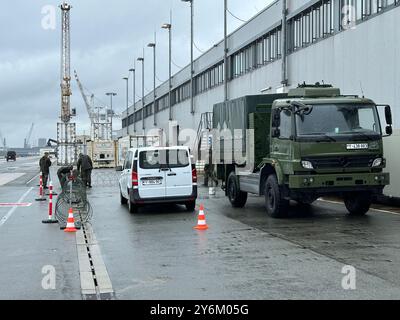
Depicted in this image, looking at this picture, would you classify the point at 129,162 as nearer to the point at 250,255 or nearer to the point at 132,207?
the point at 132,207

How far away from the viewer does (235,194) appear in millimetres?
17109

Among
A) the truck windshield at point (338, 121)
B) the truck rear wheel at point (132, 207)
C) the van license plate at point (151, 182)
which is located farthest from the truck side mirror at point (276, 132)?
the truck rear wheel at point (132, 207)

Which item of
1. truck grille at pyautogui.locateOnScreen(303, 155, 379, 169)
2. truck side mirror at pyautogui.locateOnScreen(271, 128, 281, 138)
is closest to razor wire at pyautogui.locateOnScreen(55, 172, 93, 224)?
truck side mirror at pyautogui.locateOnScreen(271, 128, 281, 138)

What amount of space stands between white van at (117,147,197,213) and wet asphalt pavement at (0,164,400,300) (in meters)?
0.54

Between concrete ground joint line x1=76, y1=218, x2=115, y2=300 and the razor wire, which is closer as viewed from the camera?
concrete ground joint line x1=76, y1=218, x2=115, y2=300

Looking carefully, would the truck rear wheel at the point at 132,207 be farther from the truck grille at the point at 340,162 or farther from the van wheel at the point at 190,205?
the truck grille at the point at 340,162

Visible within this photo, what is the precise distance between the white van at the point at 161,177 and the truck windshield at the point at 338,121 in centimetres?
416

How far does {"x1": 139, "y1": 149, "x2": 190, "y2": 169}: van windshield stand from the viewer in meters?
16.0

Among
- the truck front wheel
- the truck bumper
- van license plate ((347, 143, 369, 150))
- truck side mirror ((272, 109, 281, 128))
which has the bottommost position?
the truck front wheel

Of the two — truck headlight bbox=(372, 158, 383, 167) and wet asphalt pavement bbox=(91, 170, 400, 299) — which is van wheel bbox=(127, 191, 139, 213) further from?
truck headlight bbox=(372, 158, 383, 167)

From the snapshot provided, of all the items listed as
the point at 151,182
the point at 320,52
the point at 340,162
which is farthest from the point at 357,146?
the point at 320,52

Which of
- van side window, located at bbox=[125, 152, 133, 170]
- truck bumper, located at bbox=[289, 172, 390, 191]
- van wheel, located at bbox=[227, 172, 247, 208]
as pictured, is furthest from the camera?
van side window, located at bbox=[125, 152, 133, 170]

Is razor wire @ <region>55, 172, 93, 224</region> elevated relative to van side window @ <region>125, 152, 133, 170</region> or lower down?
lower down
